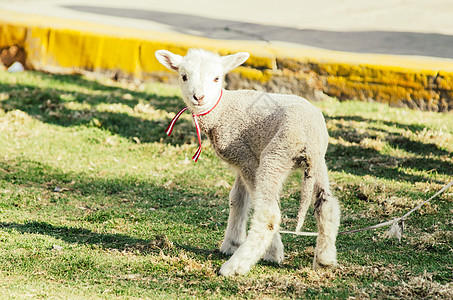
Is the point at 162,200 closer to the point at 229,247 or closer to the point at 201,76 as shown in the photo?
the point at 229,247

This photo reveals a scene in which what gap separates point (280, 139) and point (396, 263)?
4.81 feet

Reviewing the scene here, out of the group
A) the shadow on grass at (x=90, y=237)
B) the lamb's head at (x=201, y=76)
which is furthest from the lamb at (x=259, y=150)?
the shadow on grass at (x=90, y=237)

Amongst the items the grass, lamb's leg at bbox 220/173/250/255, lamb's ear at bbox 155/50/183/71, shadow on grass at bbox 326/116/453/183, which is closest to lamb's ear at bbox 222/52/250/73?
lamb's ear at bbox 155/50/183/71

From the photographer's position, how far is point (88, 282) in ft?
13.3

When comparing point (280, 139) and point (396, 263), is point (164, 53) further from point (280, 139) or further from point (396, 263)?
point (396, 263)

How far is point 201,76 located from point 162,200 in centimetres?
227

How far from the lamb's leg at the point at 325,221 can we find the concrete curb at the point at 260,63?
4976 millimetres

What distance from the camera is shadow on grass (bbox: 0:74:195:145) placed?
8062 millimetres

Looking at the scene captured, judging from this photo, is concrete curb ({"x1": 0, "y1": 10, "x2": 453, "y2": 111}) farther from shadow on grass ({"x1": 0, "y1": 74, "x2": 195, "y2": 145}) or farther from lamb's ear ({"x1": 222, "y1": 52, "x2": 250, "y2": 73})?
lamb's ear ({"x1": 222, "y1": 52, "x2": 250, "y2": 73})

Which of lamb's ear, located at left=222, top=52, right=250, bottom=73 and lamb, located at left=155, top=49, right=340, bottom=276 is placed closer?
lamb, located at left=155, top=49, right=340, bottom=276

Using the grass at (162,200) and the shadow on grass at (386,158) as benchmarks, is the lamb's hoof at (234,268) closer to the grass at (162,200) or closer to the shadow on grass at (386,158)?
the grass at (162,200)

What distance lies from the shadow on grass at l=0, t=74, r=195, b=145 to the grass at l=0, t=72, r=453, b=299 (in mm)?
26

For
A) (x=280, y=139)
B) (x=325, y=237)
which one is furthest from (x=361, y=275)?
(x=280, y=139)

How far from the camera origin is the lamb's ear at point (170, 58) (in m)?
4.55
